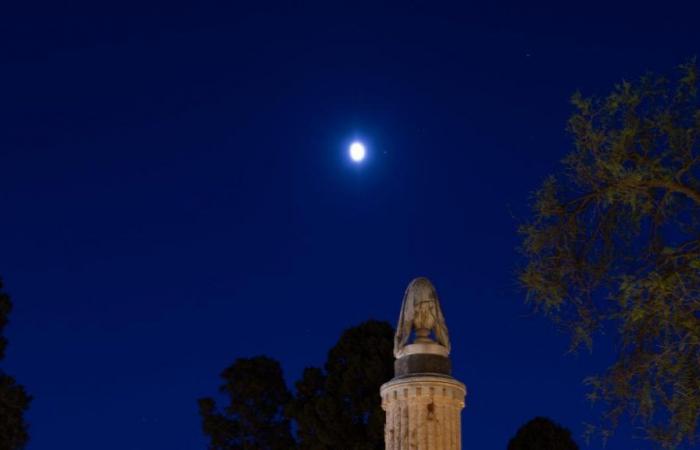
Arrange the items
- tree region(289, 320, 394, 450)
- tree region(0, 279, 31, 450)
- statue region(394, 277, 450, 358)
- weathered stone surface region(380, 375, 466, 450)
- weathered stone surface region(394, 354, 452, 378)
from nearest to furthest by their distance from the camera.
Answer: weathered stone surface region(380, 375, 466, 450) < weathered stone surface region(394, 354, 452, 378) < statue region(394, 277, 450, 358) < tree region(0, 279, 31, 450) < tree region(289, 320, 394, 450)

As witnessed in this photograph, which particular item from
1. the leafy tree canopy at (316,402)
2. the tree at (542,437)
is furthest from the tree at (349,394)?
the tree at (542,437)

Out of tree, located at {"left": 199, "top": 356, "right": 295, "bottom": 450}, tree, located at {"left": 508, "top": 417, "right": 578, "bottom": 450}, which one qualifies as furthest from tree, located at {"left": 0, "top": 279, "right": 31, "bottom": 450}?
tree, located at {"left": 508, "top": 417, "right": 578, "bottom": 450}

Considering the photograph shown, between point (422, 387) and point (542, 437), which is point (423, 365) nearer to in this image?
point (422, 387)

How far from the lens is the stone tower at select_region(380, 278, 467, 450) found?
14062 millimetres

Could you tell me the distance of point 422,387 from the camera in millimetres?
14227

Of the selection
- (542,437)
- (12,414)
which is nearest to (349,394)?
(542,437)

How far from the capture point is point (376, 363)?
103 feet

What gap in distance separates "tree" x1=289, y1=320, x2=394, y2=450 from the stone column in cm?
1566

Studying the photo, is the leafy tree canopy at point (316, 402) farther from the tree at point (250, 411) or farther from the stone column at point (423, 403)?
the stone column at point (423, 403)

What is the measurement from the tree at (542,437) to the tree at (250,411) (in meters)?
7.77

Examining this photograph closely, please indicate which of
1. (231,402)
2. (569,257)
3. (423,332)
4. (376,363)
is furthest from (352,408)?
(569,257)

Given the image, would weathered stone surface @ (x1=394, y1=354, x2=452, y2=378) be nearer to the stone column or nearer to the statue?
the stone column

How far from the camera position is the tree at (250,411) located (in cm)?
3422

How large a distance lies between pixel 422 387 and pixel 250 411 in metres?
21.4
